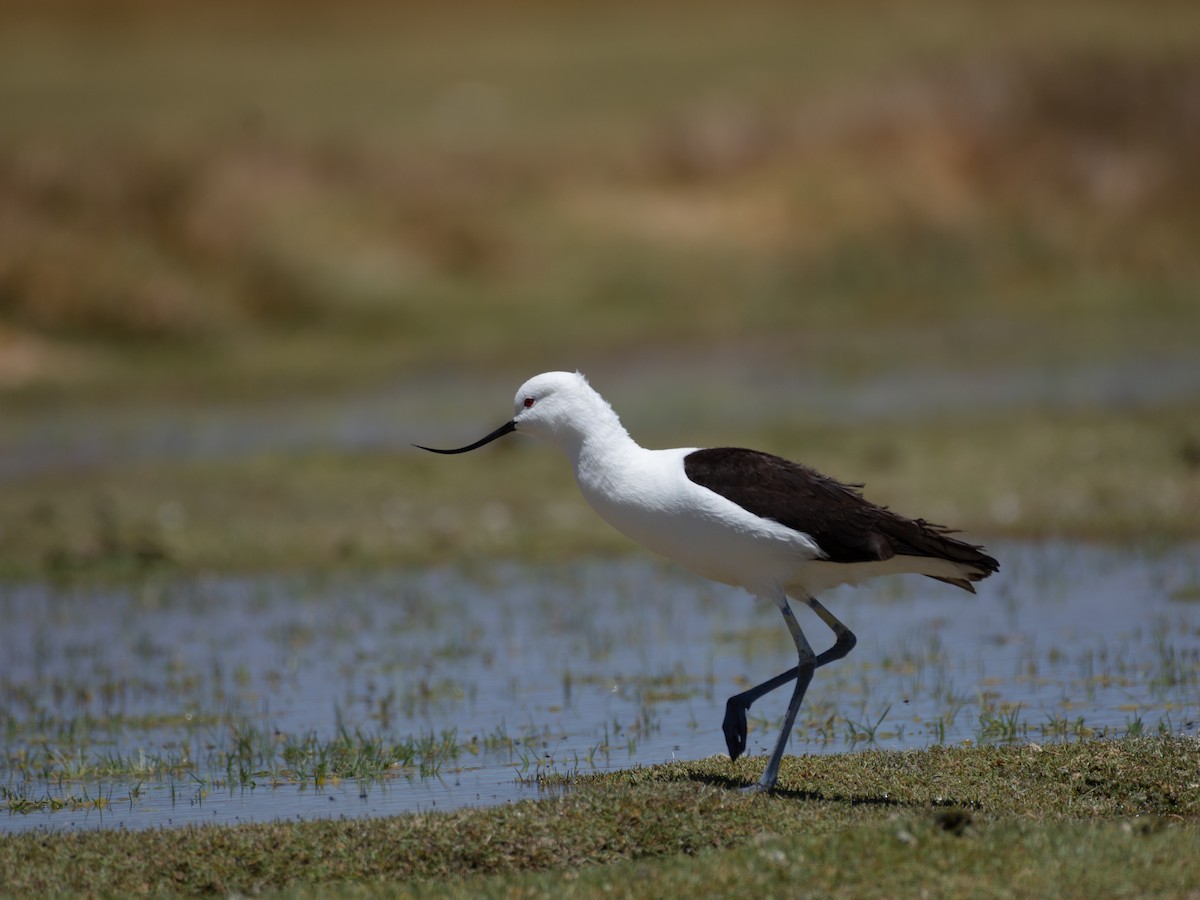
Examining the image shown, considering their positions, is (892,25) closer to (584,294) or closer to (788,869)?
(584,294)

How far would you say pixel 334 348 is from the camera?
22109mm

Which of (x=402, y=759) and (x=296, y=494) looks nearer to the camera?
(x=402, y=759)

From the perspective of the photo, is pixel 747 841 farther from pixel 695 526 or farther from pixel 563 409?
pixel 563 409

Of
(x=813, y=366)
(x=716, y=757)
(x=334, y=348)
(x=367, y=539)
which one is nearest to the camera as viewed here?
(x=716, y=757)

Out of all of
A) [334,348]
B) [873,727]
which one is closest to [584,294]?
[334,348]

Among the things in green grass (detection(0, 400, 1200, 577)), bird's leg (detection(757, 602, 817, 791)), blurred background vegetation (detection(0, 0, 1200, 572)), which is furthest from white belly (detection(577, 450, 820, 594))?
blurred background vegetation (detection(0, 0, 1200, 572))

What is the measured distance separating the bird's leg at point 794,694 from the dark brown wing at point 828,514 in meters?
0.30

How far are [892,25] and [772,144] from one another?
51.1ft

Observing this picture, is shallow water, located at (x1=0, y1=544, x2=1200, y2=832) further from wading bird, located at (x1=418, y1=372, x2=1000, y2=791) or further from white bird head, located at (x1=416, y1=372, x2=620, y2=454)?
white bird head, located at (x1=416, y1=372, x2=620, y2=454)

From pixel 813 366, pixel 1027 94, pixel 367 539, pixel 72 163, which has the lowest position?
pixel 367 539

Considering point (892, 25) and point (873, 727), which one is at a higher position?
point (892, 25)

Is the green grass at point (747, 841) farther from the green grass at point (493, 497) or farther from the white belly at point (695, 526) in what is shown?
the green grass at point (493, 497)

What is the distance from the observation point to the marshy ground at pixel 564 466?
628cm

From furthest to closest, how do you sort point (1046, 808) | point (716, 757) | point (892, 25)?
point (892, 25)
point (716, 757)
point (1046, 808)
